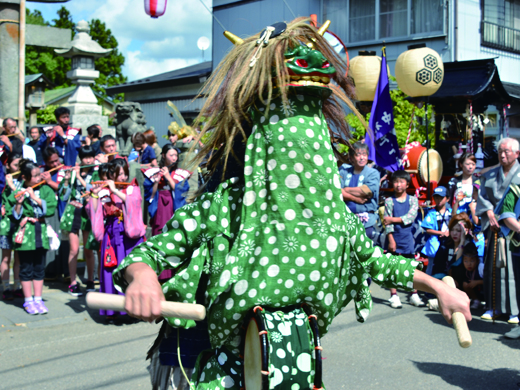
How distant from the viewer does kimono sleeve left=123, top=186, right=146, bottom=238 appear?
560 cm

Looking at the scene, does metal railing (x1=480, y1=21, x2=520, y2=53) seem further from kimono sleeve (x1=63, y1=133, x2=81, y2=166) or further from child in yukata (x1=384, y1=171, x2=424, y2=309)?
kimono sleeve (x1=63, y1=133, x2=81, y2=166)

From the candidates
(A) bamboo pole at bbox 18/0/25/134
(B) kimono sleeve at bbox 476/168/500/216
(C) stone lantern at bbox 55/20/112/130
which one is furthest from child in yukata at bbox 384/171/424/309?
(C) stone lantern at bbox 55/20/112/130

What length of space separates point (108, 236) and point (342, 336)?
258 cm

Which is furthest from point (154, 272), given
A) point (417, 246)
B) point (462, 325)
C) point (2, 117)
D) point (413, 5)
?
point (413, 5)

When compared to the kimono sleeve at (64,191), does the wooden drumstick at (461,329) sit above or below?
below

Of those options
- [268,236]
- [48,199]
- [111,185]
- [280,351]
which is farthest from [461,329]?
[48,199]

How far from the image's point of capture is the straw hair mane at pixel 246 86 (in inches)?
77.4

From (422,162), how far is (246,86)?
25.7ft

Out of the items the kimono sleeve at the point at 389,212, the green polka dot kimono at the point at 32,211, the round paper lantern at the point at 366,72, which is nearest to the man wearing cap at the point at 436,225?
the kimono sleeve at the point at 389,212

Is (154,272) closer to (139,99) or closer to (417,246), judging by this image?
(417,246)

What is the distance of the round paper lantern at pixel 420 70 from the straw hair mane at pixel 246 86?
7037 mm

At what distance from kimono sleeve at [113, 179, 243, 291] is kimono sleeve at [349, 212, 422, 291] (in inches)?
18.8

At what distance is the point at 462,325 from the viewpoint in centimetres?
184

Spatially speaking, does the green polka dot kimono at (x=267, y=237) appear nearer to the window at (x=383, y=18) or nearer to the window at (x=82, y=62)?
the window at (x=82, y=62)
